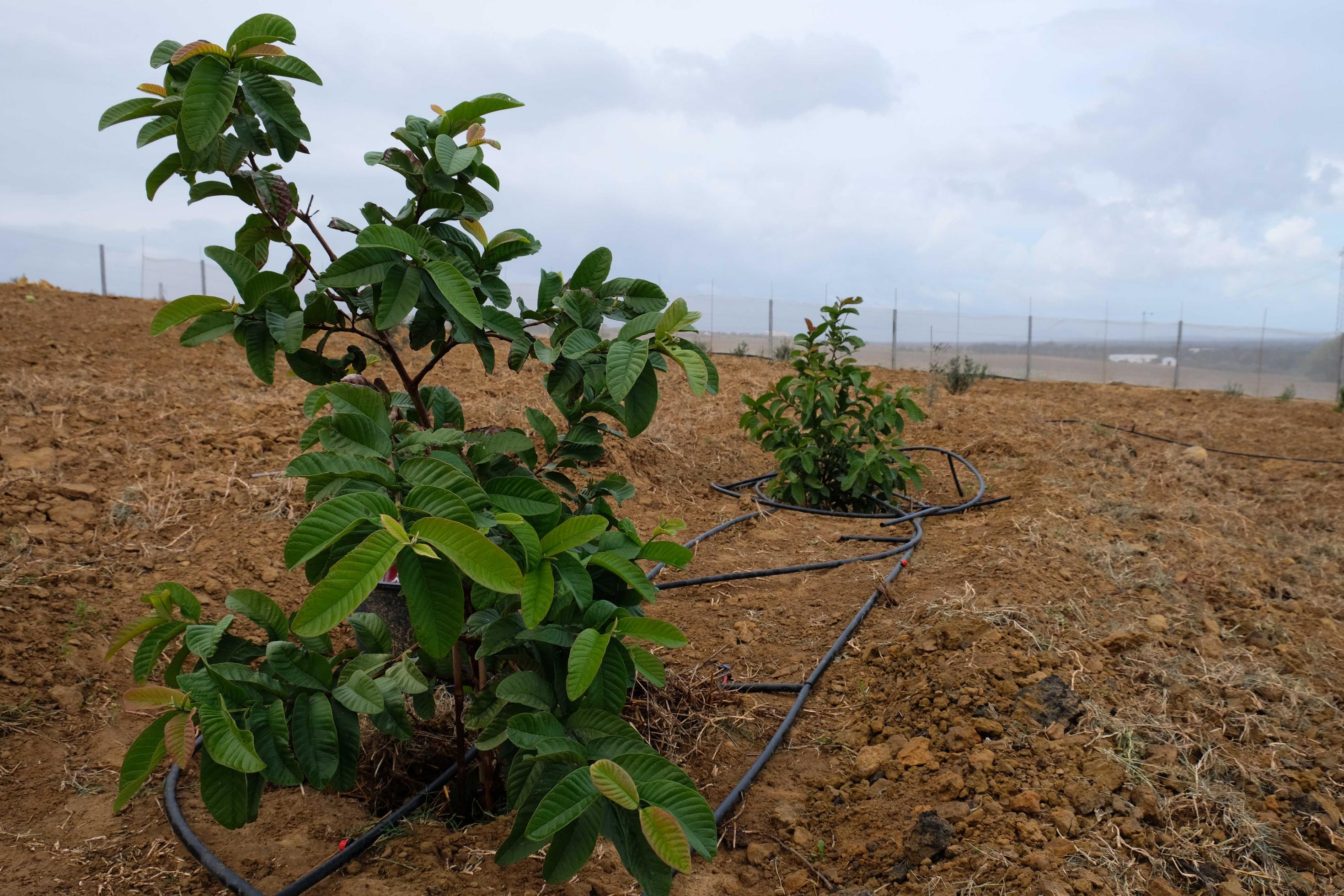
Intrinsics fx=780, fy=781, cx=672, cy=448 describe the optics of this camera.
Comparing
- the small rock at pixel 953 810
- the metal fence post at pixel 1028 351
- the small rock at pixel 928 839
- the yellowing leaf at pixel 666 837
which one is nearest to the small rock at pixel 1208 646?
the small rock at pixel 953 810

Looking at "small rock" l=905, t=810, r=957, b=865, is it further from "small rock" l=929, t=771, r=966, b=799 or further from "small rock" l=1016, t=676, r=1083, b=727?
"small rock" l=1016, t=676, r=1083, b=727

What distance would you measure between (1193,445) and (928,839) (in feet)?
23.2

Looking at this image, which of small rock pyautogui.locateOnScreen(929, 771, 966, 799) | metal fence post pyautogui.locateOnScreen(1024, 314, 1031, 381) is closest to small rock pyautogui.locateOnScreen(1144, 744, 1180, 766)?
small rock pyautogui.locateOnScreen(929, 771, 966, 799)

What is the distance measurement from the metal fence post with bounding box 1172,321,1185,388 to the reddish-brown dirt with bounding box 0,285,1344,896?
16382 mm

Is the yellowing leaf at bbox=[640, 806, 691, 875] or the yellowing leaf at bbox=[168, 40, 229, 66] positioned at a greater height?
the yellowing leaf at bbox=[168, 40, 229, 66]

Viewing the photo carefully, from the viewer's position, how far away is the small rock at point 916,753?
6.68 feet

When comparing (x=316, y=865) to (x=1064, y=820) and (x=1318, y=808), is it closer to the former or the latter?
(x=1064, y=820)

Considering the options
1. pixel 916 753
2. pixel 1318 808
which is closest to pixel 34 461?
pixel 916 753

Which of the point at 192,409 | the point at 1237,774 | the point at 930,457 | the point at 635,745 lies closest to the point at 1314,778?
the point at 1237,774

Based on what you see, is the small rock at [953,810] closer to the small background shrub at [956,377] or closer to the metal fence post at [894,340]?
the small background shrub at [956,377]

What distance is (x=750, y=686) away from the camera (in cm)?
246

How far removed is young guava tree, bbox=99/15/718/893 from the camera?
3.75ft

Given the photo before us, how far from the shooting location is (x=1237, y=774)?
6.34 ft

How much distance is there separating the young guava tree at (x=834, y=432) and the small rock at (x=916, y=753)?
8.10 ft
